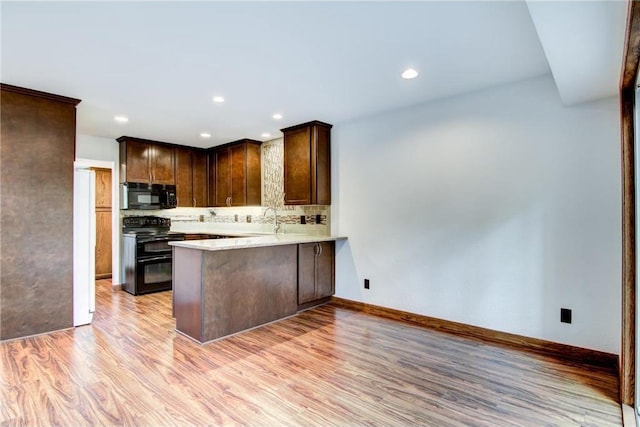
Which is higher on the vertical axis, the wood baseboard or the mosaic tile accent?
the mosaic tile accent

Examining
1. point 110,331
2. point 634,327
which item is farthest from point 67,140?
point 634,327

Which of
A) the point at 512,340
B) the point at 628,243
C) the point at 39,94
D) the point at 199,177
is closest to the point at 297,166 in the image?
the point at 199,177

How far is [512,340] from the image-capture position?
3.02 meters

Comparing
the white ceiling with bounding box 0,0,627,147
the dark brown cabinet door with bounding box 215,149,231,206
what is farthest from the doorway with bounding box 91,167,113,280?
the white ceiling with bounding box 0,0,627,147

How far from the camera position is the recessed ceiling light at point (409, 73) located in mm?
2820

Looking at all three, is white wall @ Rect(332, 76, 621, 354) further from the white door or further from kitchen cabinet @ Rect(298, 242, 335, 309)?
the white door

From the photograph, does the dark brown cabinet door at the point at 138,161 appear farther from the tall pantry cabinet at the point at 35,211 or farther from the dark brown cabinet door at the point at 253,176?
the tall pantry cabinet at the point at 35,211

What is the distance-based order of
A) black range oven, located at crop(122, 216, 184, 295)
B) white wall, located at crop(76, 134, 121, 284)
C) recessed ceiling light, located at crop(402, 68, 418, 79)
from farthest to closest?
white wall, located at crop(76, 134, 121, 284) < black range oven, located at crop(122, 216, 184, 295) < recessed ceiling light, located at crop(402, 68, 418, 79)

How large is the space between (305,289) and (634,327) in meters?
2.91

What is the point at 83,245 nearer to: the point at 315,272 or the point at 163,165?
the point at 163,165

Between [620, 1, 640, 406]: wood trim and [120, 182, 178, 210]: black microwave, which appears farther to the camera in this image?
[120, 182, 178, 210]: black microwave

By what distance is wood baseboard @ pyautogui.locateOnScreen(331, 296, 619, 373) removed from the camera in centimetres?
263

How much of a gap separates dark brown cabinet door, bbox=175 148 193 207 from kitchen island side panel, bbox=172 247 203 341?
2643mm

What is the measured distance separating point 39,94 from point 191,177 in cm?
279
